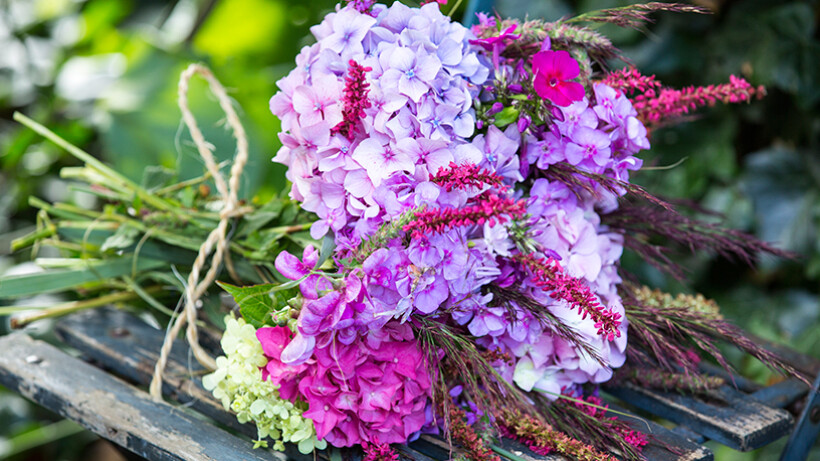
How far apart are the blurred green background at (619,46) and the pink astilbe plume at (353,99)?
67 cm

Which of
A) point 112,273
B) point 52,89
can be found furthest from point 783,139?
point 52,89

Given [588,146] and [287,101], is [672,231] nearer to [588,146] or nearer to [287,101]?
[588,146]

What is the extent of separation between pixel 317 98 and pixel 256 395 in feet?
1.16

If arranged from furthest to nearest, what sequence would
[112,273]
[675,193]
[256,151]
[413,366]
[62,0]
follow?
[62,0] < [675,193] < [256,151] < [112,273] < [413,366]

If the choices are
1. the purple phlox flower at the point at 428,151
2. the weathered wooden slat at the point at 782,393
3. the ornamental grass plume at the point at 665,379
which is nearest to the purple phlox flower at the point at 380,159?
the purple phlox flower at the point at 428,151

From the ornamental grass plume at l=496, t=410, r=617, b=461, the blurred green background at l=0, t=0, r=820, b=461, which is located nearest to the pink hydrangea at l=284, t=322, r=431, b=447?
the ornamental grass plume at l=496, t=410, r=617, b=461

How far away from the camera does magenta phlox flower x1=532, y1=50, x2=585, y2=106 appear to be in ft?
2.27

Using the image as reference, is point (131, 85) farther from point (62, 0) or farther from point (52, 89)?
point (62, 0)

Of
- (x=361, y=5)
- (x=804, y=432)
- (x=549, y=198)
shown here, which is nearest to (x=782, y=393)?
(x=804, y=432)

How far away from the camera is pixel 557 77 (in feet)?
2.31

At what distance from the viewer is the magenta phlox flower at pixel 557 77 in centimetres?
69

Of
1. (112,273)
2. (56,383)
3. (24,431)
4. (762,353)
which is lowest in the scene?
(24,431)

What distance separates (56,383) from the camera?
93cm

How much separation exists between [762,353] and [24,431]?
6.02 feet
